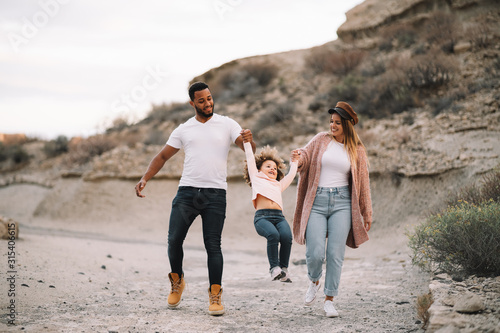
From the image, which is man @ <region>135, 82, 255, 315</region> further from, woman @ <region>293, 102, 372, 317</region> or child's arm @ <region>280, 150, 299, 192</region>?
woman @ <region>293, 102, 372, 317</region>

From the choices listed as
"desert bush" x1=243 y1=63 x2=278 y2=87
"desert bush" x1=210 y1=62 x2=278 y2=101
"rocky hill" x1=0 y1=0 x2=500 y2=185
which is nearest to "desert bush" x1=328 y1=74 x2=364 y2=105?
"rocky hill" x1=0 y1=0 x2=500 y2=185

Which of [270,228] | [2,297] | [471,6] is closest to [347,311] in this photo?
[270,228]

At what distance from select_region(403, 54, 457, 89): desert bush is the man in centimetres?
1531

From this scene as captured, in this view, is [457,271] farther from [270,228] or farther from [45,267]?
[45,267]

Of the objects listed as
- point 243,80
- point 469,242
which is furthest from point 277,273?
point 243,80

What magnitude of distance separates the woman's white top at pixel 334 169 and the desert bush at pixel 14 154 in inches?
1161

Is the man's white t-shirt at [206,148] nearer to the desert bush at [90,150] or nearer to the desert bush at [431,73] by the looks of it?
the desert bush at [431,73]

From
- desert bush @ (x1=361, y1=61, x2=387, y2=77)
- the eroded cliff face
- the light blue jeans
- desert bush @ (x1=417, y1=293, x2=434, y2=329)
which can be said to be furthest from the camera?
the eroded cliff face

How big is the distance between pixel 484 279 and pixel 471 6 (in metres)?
24.0

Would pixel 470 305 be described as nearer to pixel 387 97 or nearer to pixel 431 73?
pixel 431 73

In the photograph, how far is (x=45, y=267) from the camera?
7566 mm

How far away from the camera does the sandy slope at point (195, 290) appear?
4.98m

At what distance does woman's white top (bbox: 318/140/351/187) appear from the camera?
528cm

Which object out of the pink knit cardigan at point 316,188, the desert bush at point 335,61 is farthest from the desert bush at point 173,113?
the pink knit cardigan at point 316,188
